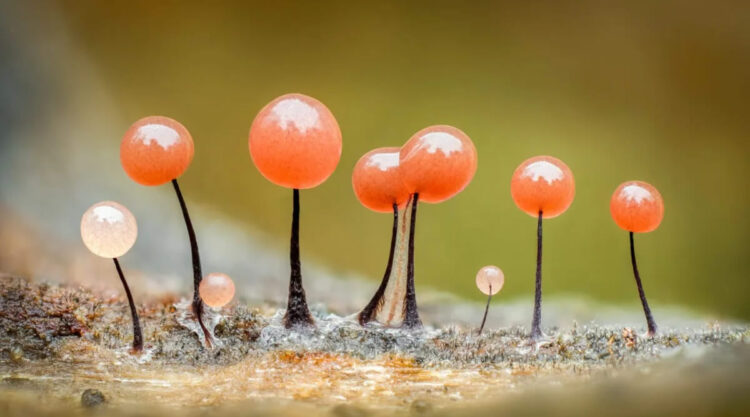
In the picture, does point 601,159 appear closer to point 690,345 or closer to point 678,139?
point 678,139

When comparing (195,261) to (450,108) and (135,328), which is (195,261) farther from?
(450,108)

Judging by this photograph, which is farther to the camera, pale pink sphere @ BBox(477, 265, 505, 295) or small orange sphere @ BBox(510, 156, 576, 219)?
pale pink sphere @ BBox(477, 265, 505, 295)

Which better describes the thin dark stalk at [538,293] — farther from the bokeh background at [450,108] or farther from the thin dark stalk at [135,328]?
the thin dark stalk at [135,328]

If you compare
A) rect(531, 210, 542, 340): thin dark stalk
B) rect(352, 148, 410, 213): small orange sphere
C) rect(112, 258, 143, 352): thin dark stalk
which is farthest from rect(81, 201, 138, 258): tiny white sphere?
rect(531, 210, 542, 340): thin dark stalk

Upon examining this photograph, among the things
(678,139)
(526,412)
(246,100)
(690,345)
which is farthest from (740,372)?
(246,100)

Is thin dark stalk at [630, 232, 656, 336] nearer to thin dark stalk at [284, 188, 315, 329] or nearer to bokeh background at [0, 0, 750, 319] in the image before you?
bokeh background at [0, 0, 750, 319]
